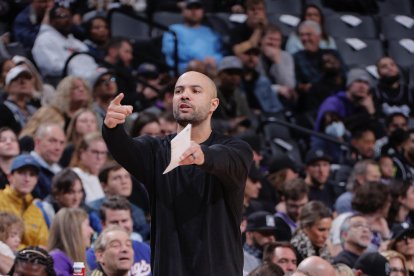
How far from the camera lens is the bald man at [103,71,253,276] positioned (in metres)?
5.47

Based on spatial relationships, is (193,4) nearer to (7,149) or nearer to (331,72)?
(331,72)

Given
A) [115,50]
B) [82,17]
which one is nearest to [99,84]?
[115,50]

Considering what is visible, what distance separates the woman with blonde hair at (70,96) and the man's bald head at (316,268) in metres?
3.95

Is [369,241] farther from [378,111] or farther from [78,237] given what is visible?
[378,111]

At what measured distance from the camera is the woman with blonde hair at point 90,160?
9.92 meters

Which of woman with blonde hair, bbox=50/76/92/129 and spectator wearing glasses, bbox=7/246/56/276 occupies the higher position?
spectator wearing glasses, bbox=7/246/56/276

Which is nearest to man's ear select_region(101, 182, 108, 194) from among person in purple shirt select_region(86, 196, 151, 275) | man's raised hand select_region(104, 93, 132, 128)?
person in purple shirt select_region(86, 196, 151, 275)

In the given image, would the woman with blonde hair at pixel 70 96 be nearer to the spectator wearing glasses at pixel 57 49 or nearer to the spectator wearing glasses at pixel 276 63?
the spectator wearing glasses at pixel 57 49

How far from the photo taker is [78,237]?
825 cm

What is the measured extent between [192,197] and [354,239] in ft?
13.7

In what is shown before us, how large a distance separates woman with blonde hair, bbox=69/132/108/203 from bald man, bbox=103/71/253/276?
4.35m

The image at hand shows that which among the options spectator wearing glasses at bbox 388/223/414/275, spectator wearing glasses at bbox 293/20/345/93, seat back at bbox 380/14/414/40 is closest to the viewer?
spectator wearing glasses at bbox 388/223/414/275

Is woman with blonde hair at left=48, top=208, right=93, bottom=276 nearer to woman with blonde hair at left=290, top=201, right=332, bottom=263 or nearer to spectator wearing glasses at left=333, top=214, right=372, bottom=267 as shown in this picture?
woman with blonde hair at left=290, top=201, right=332, bottom=263

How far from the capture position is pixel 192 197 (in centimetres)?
553
